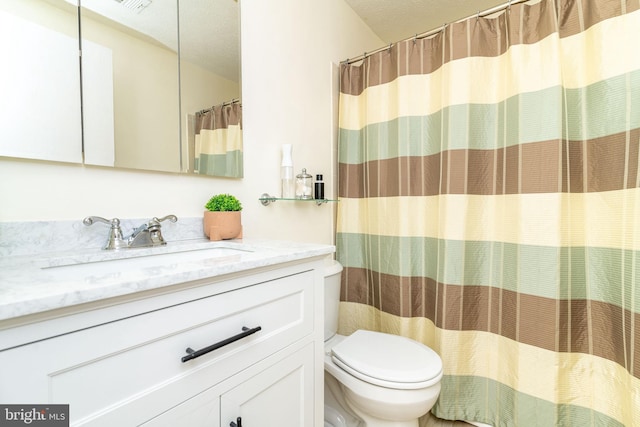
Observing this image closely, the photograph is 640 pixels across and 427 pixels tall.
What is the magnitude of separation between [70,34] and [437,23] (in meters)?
2.17

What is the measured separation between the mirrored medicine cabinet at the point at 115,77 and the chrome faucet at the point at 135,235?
18cm

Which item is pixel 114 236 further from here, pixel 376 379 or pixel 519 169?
pixel 519 169

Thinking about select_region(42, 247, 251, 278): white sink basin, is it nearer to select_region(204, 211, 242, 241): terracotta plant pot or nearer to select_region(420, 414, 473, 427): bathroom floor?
select_region(204, 211, 242, 241): terracotta plant pot

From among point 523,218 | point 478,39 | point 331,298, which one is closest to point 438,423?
point 331,298

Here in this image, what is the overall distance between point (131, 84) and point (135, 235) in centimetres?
50

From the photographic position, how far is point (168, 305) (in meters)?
0.54

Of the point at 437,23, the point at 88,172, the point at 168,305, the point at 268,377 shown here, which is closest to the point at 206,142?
the point at 88,172

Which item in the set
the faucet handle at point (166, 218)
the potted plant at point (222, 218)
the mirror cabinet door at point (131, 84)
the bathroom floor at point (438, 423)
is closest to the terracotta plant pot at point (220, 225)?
the potted plant at point (222, 218)

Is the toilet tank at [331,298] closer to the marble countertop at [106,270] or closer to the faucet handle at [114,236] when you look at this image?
the marble countertop at [106,270]

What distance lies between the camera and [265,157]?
53.0 inches

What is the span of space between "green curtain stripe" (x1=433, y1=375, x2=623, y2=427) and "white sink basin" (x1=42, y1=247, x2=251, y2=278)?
49.5 inches

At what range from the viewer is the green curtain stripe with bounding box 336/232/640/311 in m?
1.08

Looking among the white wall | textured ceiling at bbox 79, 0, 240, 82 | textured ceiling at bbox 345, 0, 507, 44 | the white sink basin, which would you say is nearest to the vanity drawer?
the white sink basin

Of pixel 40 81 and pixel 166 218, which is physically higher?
pixel 40 81
